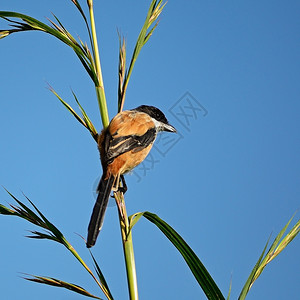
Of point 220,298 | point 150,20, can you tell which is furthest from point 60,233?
point 150,20

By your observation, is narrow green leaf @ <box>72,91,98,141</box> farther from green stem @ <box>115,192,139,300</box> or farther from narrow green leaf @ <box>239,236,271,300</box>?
narrow green leaf @ <box>239,236,271,300</box>

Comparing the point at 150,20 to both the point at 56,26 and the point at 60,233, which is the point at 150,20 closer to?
the point at 56,26

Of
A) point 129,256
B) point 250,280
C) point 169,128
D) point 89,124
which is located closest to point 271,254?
point 250,280

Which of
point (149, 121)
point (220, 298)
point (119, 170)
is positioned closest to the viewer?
point (220, 298)

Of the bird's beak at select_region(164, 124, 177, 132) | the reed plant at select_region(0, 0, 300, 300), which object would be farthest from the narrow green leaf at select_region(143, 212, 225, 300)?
the bird's beak at select_region(164, 124, 177, 132)

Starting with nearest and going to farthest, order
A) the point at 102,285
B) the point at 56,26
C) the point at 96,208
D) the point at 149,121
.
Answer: the point at 102,285
the point at 96,208
the point at 56,26
the point at 149,121

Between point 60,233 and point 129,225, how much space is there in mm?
386

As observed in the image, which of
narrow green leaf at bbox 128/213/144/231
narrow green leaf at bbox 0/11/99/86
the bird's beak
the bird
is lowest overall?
narrow green leaf at bbox 128/213/144/231

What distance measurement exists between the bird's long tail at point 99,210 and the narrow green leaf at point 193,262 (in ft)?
0.95

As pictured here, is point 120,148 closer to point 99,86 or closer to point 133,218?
point 99,86

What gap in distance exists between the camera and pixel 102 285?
2088mm

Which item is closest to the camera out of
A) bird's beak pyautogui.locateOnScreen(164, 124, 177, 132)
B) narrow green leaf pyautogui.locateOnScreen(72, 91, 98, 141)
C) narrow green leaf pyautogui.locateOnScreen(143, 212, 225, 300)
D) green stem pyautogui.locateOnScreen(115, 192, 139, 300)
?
narrow green leaf pyautogui.locateOnScreen(143, 212, 225, 300)

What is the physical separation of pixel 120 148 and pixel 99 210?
61cm

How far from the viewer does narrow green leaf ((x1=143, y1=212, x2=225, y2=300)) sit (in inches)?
71.7
